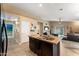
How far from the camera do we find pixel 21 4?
6.59ft

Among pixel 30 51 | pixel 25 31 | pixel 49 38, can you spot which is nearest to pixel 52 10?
pixel 49 38

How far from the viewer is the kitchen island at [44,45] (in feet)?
6.91

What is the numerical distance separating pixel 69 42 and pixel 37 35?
0.78m

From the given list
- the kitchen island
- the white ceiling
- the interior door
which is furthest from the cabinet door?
the white ceiling

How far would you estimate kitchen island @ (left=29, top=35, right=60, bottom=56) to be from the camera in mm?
2105

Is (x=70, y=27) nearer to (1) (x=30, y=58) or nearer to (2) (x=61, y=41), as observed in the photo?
(2) (x=61, y=41)

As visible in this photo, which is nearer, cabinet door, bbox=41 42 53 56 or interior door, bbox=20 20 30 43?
cabinet door, bbox=41 42 53 56

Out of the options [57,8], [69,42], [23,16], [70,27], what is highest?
[57,8]

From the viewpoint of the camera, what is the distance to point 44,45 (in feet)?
7.25

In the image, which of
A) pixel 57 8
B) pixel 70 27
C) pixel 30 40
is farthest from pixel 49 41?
pixel 57 8

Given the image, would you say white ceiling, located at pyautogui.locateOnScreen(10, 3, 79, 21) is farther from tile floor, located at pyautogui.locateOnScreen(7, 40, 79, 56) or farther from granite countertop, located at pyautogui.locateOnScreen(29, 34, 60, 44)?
tile floor, located at pyautogui.locateOnScreen(7, 40, 79, 56)

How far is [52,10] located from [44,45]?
0.82m

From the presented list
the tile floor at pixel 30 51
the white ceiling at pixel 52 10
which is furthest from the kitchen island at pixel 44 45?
the white ceiling at pixel 52 10

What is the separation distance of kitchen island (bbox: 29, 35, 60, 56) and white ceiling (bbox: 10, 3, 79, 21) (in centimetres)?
47
